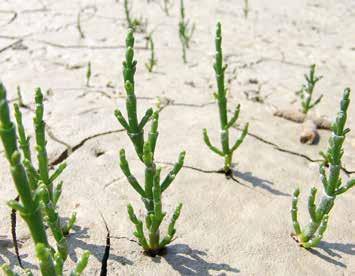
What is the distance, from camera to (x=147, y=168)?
124 cm

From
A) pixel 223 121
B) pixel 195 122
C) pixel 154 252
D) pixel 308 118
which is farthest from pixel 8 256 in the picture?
pixel 308 118

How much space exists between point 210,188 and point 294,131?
78 cm

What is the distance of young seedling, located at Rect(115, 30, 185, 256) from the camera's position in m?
1.21

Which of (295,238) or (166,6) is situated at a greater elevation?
(166,6)

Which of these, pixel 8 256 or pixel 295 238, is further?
pixel 295 238

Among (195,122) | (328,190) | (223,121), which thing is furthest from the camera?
(195,122)

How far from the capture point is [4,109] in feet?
2.50

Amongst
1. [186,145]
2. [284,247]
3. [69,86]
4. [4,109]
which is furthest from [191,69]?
[4,109]

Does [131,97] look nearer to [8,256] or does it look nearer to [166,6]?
[8,256]

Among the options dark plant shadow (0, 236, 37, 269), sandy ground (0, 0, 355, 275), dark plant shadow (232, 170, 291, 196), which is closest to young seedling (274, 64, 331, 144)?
sandy ground (0, 0, 355, 275)

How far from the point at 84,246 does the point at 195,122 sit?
3.63 feet

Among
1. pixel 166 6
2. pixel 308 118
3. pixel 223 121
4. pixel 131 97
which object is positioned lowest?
pixel 308 118

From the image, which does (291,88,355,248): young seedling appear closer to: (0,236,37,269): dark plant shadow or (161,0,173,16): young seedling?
(0,236,37,269): dark plant shadow

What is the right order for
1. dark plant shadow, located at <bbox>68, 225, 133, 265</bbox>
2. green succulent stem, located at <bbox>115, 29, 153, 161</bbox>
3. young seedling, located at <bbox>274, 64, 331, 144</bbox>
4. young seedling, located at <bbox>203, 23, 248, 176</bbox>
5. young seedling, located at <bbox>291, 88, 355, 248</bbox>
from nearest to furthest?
green succulent stem, located at <bbox>115, 29, 153, 161</bbox> < young seedling, located at <bbox>291, 88, 355, 248</bbox> < dark plant shadow, located at <bbox>68, 225, 133, 265</bbox> < young seedling, located at <bbox>203, 23, 248, 176</bbox> < young seedling, located at <bbox>274, 64, 331, 144</bbox>
